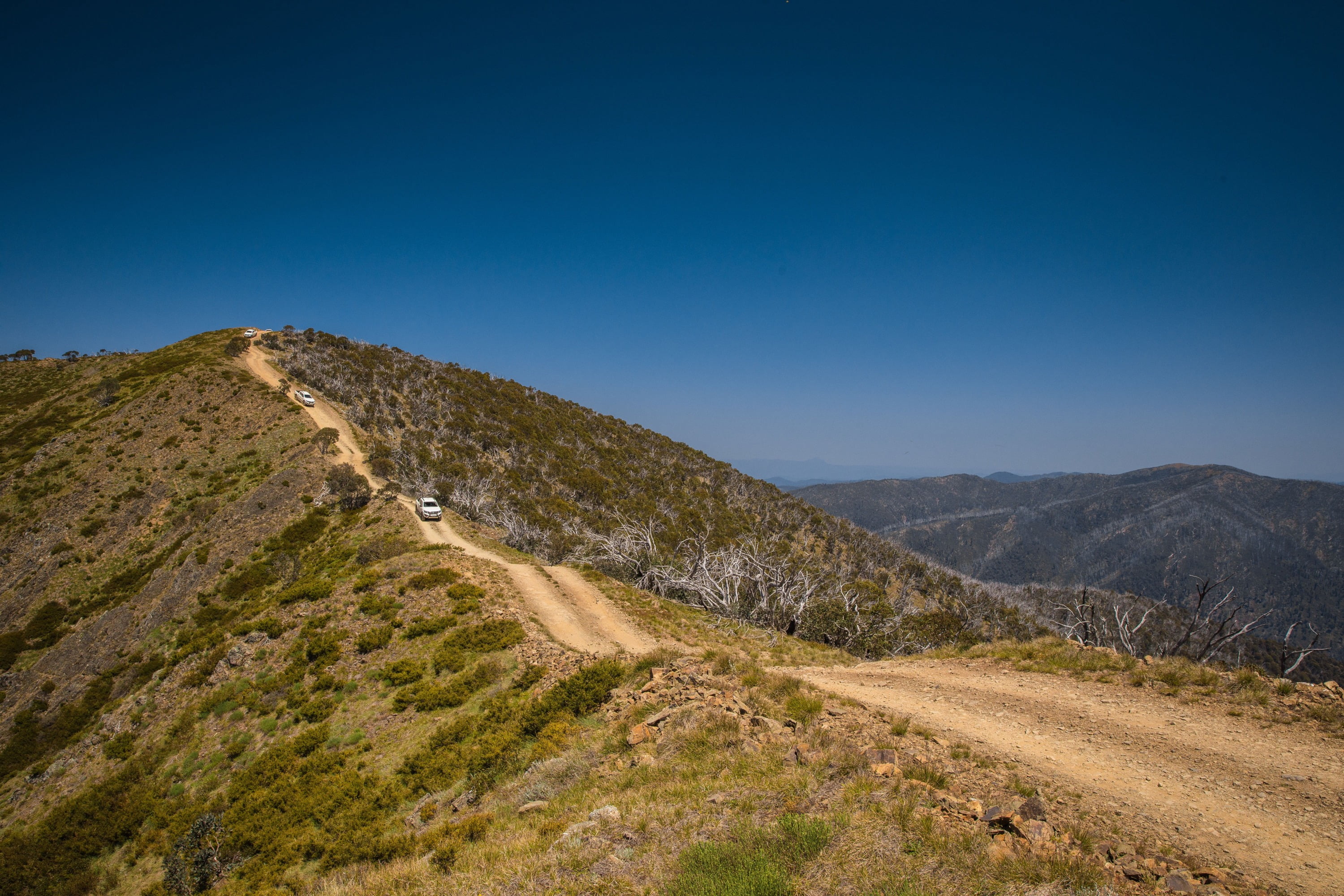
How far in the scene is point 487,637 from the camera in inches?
618

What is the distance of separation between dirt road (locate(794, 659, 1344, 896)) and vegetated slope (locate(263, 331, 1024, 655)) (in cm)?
913

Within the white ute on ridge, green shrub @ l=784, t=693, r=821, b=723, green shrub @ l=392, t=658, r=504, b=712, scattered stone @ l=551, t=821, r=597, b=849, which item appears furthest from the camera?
the white ute on ridge

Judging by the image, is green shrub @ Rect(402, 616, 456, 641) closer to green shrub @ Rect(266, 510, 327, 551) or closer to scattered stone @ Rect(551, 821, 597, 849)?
scattered stone @ Rect(551, 821, 597, 849)

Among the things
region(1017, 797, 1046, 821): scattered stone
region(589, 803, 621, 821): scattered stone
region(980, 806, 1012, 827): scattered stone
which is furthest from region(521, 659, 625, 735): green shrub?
region(1017, 797, 1046, 821): scattered stone

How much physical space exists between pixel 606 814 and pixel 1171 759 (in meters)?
9.09

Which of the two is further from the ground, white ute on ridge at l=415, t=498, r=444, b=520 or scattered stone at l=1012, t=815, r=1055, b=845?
white ute on ridge at l=415, t=498, r=444, b=520

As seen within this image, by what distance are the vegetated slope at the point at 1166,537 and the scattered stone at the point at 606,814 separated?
10637 cm

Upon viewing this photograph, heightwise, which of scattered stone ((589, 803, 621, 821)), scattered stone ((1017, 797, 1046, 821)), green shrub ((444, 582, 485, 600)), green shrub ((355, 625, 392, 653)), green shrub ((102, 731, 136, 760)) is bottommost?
green shrub ((102, 731, 136, 760))

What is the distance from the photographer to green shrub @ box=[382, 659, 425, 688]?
1457cm

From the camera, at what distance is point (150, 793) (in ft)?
44.5

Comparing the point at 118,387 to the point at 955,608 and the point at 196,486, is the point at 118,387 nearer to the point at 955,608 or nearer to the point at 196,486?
the point at 196,486

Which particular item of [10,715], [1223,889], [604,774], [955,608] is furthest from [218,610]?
[955,608]

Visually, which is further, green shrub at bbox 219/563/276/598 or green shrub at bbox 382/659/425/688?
green shrub at bbox 219/563/276/598

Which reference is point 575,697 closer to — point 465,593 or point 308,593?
point 465,593
